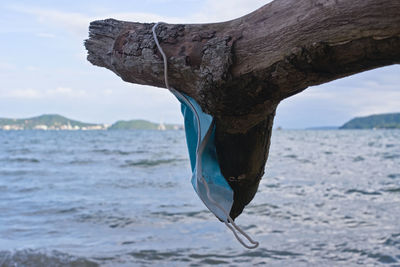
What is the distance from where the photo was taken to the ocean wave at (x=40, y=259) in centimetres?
479

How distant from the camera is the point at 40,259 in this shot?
16.2 feet

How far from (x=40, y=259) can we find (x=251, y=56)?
439 centimetres

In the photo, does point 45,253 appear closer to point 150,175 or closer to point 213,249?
point 213,249

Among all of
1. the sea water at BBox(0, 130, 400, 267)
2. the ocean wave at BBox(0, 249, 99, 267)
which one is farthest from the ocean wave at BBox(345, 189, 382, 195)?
the ocean wave at BBox(0, 249, 99, 267)

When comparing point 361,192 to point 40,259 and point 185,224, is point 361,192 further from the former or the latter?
point 40,259

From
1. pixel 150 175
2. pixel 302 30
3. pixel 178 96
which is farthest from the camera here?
pixel 150 175

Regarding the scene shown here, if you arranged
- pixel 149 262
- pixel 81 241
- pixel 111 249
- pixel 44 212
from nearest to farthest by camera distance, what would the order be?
1. pixel 149 262
2. pixel 111 249
3. pixel 81 241
4. pixel 44 212

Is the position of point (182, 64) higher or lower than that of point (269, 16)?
lower

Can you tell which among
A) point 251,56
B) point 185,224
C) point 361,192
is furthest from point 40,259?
point 361,192

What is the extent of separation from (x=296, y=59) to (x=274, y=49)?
10cm

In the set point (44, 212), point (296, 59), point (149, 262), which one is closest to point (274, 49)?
point (296, 59)

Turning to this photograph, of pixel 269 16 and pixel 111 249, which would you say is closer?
pixel 269 16

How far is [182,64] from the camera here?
5.66 ft

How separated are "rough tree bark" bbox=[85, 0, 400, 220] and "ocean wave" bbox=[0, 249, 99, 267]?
130 inches
